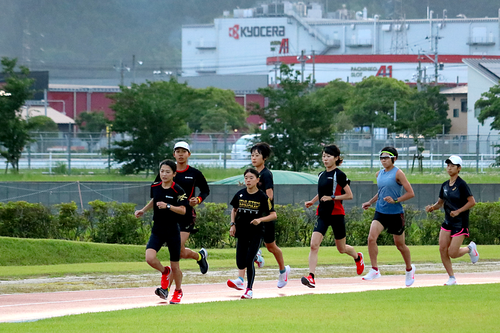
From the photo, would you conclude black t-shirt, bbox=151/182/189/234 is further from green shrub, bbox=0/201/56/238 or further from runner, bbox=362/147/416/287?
green shrub, bbox=0/201/56/238

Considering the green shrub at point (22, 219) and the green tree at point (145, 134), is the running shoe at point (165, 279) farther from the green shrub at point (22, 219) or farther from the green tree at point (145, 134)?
the green tree at point (145, 134)

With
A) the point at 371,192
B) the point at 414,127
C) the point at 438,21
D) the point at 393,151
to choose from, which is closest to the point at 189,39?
the point at 438,21

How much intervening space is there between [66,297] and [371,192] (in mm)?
12200

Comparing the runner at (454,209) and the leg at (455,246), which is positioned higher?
the runner at (454,209)

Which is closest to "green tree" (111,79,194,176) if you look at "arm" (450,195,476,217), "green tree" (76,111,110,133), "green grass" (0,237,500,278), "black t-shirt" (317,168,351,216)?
"green grass" (0,237,500,278)

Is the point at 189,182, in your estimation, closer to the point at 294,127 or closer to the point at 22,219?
the point at 22,219

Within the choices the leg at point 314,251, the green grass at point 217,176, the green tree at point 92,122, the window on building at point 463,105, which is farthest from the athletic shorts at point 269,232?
the window on building at point 463,105

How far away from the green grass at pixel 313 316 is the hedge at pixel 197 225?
841 centimetres

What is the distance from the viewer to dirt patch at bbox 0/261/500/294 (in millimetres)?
11195

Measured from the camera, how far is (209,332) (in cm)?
686

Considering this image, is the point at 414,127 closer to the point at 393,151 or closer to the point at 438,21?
the point at 393,151

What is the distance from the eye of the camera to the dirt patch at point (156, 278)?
11195 millimetres

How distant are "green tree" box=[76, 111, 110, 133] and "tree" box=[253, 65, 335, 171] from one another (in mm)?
43606

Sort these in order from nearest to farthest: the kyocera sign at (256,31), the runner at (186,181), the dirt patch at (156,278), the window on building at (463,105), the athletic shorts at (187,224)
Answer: the runner at (186,181), the athletic shorts at (187,224), the dirt patch at (156,278), the window on building at (463,105), the kyocera sign at (256,31)
